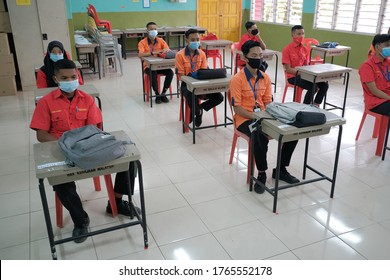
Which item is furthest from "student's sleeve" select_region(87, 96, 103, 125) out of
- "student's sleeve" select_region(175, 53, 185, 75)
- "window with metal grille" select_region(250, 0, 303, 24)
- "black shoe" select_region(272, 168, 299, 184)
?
"window with metal grille" select_region(250, 0, 303, 24)

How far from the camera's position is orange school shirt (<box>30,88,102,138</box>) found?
2.66 meters

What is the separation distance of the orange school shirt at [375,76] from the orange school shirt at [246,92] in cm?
128

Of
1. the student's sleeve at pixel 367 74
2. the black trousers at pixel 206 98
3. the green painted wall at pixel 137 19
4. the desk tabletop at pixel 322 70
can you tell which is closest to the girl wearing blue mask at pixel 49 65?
the black trousers at pixel 206 98

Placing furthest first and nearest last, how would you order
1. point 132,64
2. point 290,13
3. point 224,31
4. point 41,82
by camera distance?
1. point 224,31
2. point 290,13
3. point 132,64
4. point 41,82

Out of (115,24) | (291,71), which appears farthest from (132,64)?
(291,71)

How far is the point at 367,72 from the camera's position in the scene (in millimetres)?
3883

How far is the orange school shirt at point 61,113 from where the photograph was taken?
8.71ft

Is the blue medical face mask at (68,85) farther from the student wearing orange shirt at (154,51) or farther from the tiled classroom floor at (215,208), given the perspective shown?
the student wearing orange shirt at (154,51)

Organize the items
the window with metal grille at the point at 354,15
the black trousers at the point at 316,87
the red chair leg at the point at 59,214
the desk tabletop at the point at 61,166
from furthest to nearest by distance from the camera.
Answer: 1. the window with metal grille at the point at 354,15
2. the black trousers at the point at 316,87
3. the red chair leg at the point at 59,214
4. the desk tabletop at the point at 61,166

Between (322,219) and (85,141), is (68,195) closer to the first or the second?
(85,141)

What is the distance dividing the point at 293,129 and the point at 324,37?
289 inches

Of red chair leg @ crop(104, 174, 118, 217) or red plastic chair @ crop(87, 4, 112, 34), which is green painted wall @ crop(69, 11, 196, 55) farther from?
red chair leg @ crop(104, 174, 118, 217)

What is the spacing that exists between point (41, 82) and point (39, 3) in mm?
3081

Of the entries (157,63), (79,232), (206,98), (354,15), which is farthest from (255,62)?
(354,15)
